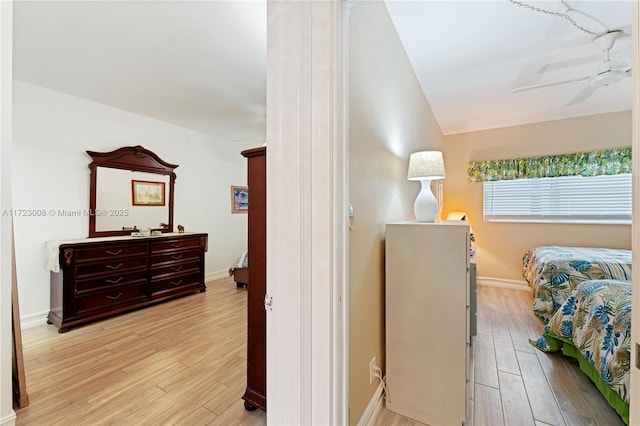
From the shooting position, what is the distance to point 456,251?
157 cm

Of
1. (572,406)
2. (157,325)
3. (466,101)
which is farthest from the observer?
(466,101)

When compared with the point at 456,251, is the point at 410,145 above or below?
above

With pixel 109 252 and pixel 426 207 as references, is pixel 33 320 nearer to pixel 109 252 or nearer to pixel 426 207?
pixel 109 252

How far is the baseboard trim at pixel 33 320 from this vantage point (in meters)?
2.86

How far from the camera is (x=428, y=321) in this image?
64.1 inches

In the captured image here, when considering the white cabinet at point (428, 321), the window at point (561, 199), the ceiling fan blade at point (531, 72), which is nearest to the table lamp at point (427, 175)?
the white cabinet at point (428, 321)

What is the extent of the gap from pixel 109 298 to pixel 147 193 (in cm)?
149

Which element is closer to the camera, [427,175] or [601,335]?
[601,335]

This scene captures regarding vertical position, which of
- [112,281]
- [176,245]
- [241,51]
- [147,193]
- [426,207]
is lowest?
[112,281]

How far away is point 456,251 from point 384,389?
3.24 feet

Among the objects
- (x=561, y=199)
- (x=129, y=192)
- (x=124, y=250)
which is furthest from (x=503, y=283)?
(x=129, y=192)

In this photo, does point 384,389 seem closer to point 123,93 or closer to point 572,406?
point 572,406

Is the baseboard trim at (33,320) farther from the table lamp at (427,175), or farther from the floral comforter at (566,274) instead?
the floral comforter at (566,274)

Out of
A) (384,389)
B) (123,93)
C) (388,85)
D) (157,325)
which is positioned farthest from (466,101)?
(157,325)
